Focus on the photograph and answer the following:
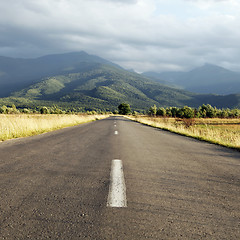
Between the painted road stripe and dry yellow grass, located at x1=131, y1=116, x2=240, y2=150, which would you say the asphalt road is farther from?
dry yellow grass, located at x1=131, y1=116, x2=240, y2=150

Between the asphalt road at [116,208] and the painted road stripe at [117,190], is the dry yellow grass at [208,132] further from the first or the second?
the painted road stripe at [117,190]

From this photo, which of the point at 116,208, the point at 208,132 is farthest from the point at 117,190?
the point at 208,132

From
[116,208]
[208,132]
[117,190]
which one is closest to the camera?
[116,208]

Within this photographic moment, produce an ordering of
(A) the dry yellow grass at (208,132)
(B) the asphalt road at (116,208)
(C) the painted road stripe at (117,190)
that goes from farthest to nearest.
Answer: (A) the dry yellow grass at (208,132)
(C) the painted road stripe at (117,190)
(B) the asphalt road at (116,208)

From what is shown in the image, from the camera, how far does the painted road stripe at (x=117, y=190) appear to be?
90.5 inches

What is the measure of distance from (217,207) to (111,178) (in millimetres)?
1662

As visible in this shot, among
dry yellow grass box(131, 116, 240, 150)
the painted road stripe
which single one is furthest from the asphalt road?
dry yellow grass box(131, 116, 240, 150)

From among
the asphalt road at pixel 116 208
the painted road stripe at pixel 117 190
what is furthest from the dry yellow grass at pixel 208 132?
the painted road stripe at pixel 117 190

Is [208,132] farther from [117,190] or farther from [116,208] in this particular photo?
[116,208]

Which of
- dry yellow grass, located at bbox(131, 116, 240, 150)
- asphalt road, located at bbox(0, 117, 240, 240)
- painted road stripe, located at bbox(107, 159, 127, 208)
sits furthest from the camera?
dry yellow grass, located at bbox(131, 116, 240, 150)

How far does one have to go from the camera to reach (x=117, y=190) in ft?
8.81

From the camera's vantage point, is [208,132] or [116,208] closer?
[116,208]

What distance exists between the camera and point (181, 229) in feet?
5.94

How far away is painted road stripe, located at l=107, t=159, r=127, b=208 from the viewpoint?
7.54ft
